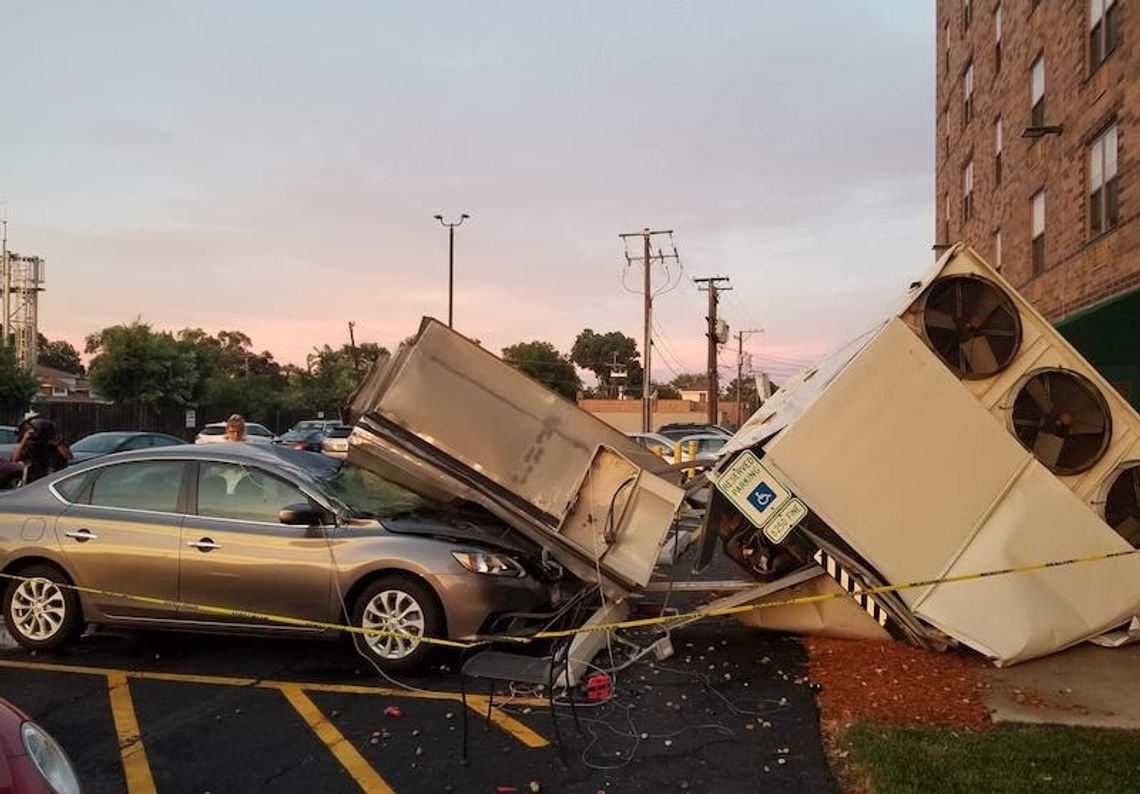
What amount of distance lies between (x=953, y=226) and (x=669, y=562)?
1983 cm

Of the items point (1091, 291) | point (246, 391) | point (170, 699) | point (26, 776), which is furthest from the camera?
point (246, 391)

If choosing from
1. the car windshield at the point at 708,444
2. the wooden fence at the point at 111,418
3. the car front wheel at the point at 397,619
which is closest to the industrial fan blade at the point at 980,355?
the car front wheel at the point at 397,619

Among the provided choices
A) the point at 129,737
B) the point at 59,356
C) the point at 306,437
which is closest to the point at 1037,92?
the point at 129,737

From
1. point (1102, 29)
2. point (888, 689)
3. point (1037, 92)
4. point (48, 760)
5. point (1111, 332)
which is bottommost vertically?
point (888, 689)

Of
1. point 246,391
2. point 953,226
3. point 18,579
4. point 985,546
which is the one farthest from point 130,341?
point 985,546

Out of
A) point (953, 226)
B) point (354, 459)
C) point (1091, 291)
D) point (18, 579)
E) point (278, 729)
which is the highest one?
point (953, 226)

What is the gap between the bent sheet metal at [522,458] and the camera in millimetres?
6262

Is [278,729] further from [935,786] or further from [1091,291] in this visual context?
[1091,291]

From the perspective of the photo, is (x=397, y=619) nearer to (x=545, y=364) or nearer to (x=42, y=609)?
(x=42, y=609)

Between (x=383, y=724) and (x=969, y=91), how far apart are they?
2236 cm

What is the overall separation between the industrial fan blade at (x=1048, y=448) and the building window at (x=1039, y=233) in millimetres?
11435

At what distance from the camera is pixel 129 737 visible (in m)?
4.91

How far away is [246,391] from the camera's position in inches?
2016

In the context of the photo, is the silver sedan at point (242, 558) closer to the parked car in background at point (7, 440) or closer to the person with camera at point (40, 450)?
the person with camera at point (40, 450)
